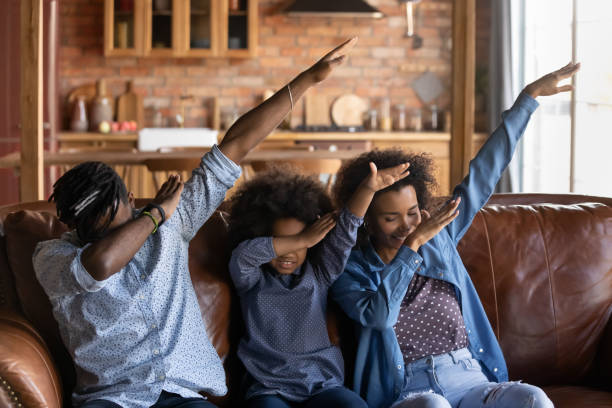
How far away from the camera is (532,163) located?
6242 millimetres

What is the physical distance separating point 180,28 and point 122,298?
5352mm

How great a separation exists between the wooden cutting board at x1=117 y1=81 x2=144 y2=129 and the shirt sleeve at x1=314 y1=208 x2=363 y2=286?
537cm

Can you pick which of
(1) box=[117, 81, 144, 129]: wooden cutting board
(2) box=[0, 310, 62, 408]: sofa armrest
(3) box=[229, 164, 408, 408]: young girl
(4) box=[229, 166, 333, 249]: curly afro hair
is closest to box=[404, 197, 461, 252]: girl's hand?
(3) box=[229, 164, 408, 408]: young girl

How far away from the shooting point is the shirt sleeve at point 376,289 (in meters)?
2.06

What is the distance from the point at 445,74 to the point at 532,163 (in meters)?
1.58

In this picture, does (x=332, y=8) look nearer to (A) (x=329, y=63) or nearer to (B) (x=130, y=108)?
(B) (x=130, y=108)

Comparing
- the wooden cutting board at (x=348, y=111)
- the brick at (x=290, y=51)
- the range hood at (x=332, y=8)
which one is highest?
the range hood at (x=332, y=8)

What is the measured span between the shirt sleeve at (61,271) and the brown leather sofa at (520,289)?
19 cm

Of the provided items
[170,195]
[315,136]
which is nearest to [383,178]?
[170,195]

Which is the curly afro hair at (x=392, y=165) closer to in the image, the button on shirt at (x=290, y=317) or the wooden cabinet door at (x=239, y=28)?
the button on shirt at (x=290, y=317)

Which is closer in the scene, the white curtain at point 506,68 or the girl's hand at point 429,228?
the girl's hand at point 429,228

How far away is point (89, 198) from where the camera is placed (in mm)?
1926

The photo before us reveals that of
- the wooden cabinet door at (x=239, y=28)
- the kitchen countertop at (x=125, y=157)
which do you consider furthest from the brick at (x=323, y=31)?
the kitchen countertop at (x=125, y=157)

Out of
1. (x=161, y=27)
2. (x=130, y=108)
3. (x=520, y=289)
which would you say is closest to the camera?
(x=520, y=289)
